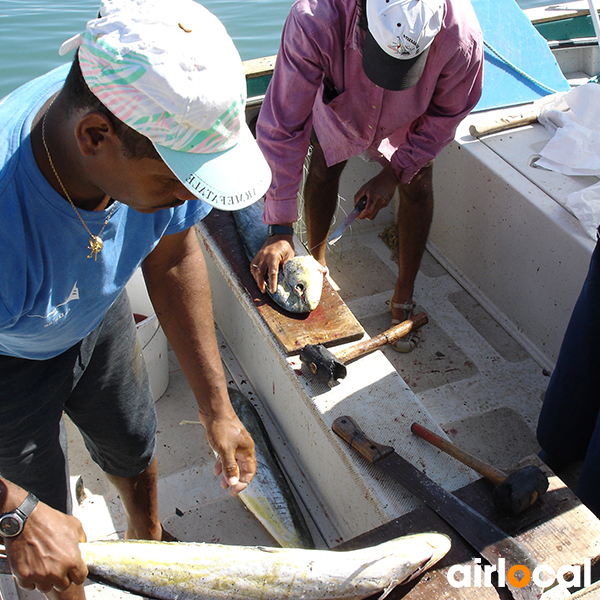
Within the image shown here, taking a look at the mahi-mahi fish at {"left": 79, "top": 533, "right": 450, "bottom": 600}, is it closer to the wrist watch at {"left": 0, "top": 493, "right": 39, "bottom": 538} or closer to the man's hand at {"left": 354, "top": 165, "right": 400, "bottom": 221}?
the wrist watch at {"left": 0, "top": 493, "right": 39, "bottom": 538}

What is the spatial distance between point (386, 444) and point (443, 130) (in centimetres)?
162

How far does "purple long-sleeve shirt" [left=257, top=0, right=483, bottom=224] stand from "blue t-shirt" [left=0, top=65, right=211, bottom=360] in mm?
1155

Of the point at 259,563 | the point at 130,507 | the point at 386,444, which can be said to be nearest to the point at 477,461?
the point at 386,444

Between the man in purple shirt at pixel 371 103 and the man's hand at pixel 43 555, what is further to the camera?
the man in purple shirt at pixel 371 103

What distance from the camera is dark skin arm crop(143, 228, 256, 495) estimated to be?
1740 millimetres

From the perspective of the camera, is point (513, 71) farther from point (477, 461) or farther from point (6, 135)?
point (6, 135)

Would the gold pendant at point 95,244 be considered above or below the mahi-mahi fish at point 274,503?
above

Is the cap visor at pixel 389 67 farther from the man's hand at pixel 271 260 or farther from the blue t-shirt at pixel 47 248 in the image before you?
the blue t-shirt at pixel 47 248

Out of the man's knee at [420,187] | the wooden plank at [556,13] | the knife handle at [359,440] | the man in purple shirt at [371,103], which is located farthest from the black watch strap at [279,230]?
the wooden plank at [556,13]

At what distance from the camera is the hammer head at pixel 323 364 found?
7.02 feet

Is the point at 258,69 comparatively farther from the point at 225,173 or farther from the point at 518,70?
the point at 225,173

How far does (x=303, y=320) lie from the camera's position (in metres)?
2.48

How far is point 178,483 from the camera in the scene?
2.59m

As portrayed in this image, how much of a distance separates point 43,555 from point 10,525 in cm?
10
